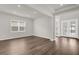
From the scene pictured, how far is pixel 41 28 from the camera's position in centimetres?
192

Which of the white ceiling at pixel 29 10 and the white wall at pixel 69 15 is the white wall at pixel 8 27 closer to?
the white ceiling at pixel 29 10

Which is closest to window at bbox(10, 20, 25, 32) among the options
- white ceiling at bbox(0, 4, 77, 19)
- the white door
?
white ceiling at bbox(0, 4, 77, 19)

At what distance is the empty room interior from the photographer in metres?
1.62

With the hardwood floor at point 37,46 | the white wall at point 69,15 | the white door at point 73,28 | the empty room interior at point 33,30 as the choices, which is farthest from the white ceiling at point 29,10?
the hardwood floor at point 37,46

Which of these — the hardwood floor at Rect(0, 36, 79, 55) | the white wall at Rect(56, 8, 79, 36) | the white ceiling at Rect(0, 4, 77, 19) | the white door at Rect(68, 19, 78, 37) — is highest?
the white ceiling at Rect(0, 4, 77, 19)

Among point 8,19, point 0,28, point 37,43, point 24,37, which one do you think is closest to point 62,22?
point 37,43

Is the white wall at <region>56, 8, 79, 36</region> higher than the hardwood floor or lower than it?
higher

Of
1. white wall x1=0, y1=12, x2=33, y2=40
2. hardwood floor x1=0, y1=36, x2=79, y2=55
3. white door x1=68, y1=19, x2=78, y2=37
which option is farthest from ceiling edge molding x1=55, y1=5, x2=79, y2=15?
white wall x1=0, y1=12, x2=33, y2=40

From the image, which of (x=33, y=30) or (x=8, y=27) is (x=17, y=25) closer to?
(x=8, y=27)

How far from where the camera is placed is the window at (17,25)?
1.67 m

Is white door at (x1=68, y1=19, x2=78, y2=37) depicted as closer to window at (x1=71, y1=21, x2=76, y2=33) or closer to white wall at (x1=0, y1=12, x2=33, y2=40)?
window at (x1=71, y1=21, x2=76, y2=33)

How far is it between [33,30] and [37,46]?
52 centimetres

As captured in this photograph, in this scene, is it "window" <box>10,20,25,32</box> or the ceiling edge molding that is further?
"window" <box>10,20,25,32</box>

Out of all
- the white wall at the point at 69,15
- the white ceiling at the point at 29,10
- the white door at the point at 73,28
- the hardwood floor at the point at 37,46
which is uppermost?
the white ceiling at the point at 29,10
